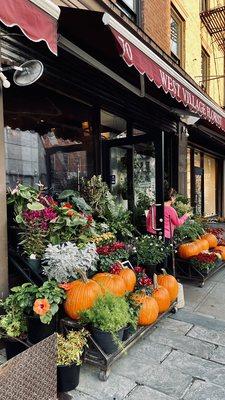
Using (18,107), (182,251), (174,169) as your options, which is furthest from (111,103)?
(174,169)

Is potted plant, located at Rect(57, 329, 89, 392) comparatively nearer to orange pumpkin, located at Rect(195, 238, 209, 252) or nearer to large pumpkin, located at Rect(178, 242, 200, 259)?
large pumpkin, located at Rect(178, 242, 200, 259)

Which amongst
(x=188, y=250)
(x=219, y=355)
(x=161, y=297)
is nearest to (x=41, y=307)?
(x=161, y=297)

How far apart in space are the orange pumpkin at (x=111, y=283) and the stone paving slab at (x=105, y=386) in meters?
0.76

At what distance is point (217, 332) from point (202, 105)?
13.7 feet

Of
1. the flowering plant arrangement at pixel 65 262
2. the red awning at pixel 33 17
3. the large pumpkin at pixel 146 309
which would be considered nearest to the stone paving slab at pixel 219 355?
the large pumpkin at pixel 146 309

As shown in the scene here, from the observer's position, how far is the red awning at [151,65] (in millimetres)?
3738

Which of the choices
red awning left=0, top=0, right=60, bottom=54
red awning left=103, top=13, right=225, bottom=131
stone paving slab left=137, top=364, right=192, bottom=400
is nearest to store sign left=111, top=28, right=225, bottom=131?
red awning left=103, top=13, right=225, bottom=131

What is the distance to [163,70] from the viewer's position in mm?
4703

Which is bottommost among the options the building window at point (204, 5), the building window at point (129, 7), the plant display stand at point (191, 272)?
the plant display stand at point (191, 272)

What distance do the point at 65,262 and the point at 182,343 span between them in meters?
1.64

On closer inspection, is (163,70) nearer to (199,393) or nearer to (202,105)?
(202,105)

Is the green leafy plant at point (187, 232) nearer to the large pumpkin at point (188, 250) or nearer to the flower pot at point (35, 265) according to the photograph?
the large pumpkin at point (188, 250)

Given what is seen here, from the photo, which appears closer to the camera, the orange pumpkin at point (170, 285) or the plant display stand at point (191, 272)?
the orange pumpkin at point (170, 285)

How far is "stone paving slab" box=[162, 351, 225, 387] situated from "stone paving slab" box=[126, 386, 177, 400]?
431 millimetres
